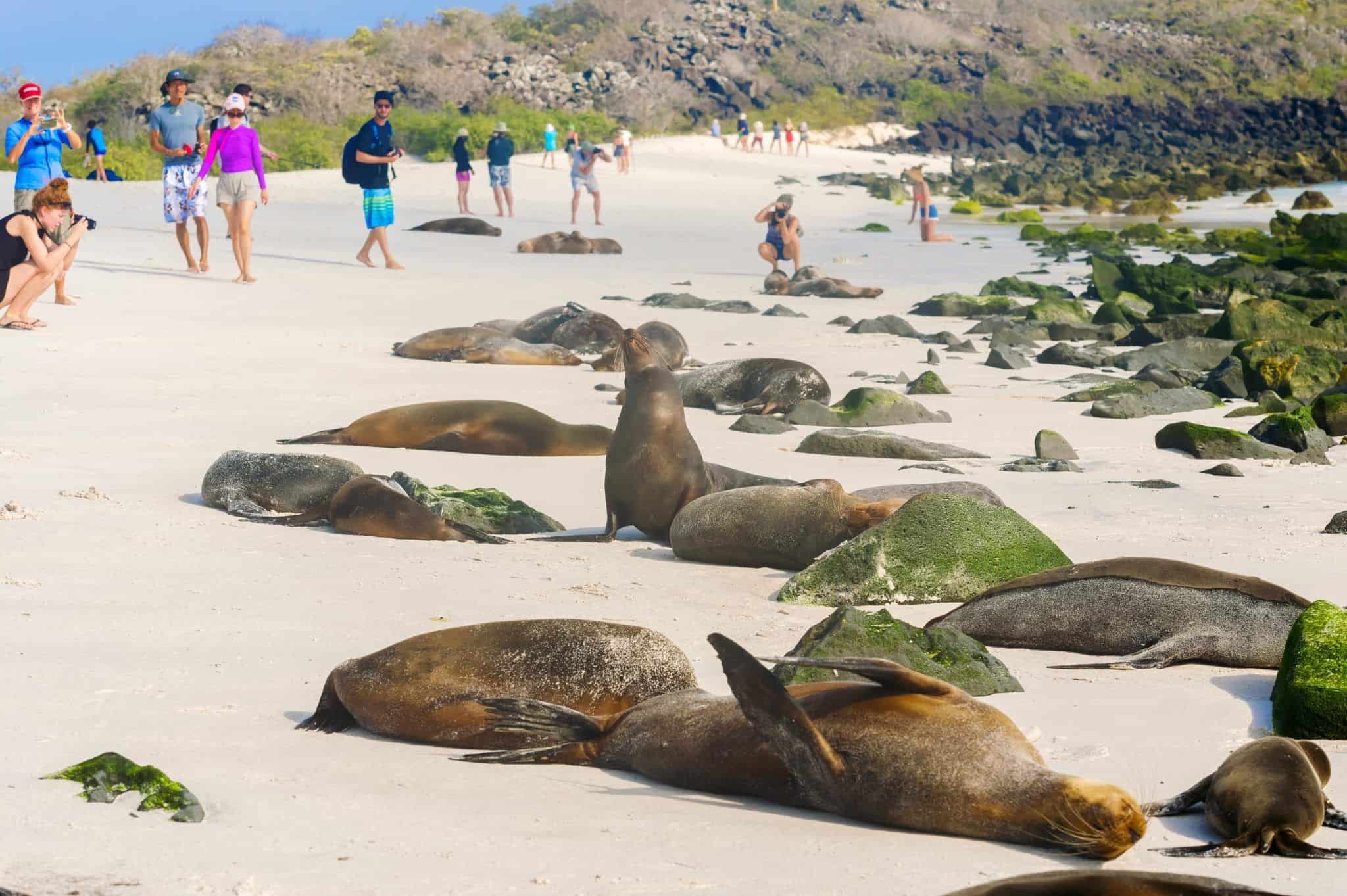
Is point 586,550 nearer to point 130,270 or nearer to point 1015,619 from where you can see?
point 1015,619

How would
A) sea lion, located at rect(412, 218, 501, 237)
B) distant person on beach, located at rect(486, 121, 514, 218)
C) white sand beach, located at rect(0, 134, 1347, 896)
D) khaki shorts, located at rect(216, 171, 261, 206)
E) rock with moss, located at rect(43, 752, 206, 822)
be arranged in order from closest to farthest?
white sand beach, located at rect(0, 134, 1347, 896), rock with moss, located at rect(43, 752, 206, 822), khaki shorts, located at rect(216, 171, 261, 206), sea lion, located at rect(412, 218, 501, 237), distant person on beach, located at rect(486, 121, 514, 218)

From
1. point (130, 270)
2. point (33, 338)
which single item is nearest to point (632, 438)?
point (33, 338)

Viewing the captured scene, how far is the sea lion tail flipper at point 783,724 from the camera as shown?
3305mm

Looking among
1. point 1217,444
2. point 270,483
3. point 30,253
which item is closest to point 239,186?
point 30,253

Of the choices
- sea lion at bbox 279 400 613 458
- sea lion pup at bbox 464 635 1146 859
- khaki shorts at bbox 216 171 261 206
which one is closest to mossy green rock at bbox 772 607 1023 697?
sea lion pup at bbox 464 635 1146 859

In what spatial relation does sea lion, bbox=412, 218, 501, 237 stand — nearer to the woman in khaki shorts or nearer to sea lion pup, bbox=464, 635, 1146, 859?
the woman in khaki shorts

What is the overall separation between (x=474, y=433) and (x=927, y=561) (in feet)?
12.3

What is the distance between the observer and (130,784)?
3.37m

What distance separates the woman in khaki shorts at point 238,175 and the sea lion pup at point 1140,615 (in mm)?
12579

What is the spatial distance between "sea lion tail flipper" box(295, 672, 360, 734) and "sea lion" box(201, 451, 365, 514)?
2.89m

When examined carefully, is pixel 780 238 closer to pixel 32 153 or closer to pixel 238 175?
pixel 238 175

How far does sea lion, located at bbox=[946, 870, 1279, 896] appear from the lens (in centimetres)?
245

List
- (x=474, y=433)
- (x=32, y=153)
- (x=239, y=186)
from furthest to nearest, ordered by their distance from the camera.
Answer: (x=239, y=186) → (x=32, y=153) → (x=474, y=433)

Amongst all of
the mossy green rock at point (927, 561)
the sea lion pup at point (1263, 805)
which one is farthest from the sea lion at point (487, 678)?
the mossy green rock at point (927, 561)
